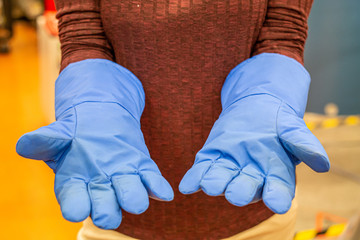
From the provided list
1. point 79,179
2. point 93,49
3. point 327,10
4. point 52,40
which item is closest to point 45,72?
point 52,40

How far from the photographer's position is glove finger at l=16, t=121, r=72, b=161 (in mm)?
629

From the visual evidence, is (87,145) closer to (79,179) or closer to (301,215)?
(79,179)

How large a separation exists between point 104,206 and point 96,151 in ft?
0.31

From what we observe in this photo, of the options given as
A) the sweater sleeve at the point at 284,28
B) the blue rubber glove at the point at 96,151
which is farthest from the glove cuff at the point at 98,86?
the sweater sleeve at the point at 284,28

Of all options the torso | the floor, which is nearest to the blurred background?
the floor

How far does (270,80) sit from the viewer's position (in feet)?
2.53

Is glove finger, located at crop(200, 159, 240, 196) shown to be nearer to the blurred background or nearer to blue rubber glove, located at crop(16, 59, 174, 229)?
blue rubber glove, located at crop(16, 59, 174, 229)

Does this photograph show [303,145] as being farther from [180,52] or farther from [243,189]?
[180,52]

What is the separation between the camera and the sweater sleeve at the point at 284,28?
0.81 meters

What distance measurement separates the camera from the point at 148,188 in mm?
667

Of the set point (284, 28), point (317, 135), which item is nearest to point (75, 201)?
point (284, 28)

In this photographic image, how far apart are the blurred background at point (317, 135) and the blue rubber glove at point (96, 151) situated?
135cm

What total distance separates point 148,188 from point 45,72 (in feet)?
8.31

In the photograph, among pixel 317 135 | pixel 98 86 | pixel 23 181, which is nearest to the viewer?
pixel 98 86
